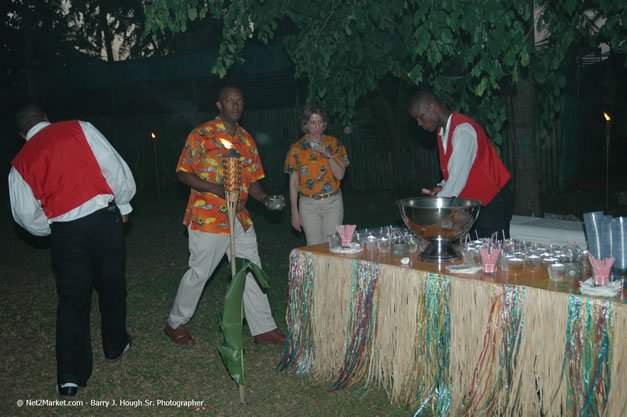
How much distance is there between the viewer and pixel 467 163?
13.1 feet

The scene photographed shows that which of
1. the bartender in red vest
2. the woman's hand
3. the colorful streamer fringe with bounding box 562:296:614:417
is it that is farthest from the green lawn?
the bartender in red vest

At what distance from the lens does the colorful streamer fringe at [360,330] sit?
3.41 meters

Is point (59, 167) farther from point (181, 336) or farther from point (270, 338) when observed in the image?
point (270, 338)

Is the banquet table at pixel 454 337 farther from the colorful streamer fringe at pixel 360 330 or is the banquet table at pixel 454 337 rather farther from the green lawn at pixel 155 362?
the green lawn at pixel 155 362

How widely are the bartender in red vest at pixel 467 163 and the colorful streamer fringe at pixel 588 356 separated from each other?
147cm

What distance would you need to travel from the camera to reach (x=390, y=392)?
Result: 3.47m

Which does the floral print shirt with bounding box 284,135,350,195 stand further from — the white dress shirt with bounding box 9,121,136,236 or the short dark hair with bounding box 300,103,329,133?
the white dress shirt with bounding box 9,121,136,236

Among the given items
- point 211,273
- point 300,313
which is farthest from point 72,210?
point 300,313

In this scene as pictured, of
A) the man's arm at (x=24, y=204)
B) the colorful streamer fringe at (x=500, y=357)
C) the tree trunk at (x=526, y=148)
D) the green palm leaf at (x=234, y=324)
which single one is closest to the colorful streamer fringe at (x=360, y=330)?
the green palm leaf at (x=234, y=324)

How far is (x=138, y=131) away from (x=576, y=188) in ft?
41.8

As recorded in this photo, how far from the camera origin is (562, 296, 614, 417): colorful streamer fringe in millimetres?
2520

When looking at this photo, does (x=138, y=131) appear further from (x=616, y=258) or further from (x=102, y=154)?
(x=616, y=258)

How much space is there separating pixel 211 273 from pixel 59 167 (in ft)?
4.26

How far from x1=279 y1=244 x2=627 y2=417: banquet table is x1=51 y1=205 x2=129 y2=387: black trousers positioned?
1.23 meters
